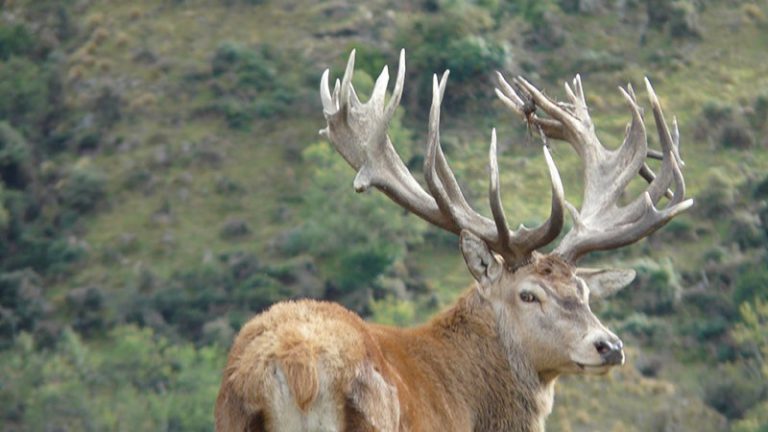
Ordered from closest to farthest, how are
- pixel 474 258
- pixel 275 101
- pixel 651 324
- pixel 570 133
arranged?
pixel 474 258 → pixel 570 133 → pixel 651 324 → pixel 275 101

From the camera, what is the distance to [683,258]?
60438mm

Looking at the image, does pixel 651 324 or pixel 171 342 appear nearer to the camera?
pixel 651 324

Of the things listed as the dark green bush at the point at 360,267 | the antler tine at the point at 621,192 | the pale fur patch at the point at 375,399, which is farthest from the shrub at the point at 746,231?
the pale fur patch at the point at 375,399

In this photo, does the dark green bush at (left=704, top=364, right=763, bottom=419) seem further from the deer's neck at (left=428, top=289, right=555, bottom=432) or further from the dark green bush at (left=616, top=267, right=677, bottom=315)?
the deer's neck at (left=428, top=289, right=555, bottom=432)

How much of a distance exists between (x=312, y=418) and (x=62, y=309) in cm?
6174

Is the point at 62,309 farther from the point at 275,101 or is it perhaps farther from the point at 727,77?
the point at 727,77

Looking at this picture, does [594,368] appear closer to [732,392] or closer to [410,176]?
[410,176]

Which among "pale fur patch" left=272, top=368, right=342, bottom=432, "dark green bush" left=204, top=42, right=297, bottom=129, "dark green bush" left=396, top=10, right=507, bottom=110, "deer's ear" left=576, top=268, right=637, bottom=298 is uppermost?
"pale fur patch" left=272, top=368, right=342, bottom=432

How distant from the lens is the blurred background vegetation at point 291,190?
57969 millimetres

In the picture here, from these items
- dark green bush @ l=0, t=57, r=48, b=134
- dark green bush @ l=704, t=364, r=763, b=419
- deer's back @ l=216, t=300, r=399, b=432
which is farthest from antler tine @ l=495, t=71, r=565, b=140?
dark green bush @ l=0, t=57, r=48, b=134

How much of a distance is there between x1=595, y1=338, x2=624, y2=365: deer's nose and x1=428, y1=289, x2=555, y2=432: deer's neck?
75 centimetres

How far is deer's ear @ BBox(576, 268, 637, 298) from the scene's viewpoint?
13805 mm

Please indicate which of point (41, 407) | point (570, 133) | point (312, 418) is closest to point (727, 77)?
point (41, 407)

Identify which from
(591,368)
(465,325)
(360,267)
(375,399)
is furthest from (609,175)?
(360,267)
